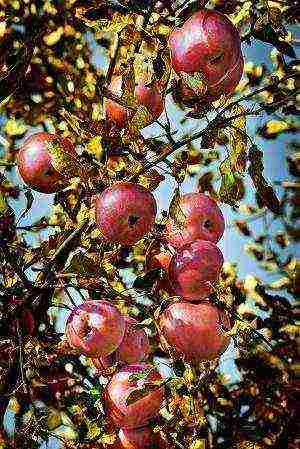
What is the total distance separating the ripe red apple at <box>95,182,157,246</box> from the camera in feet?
4.77

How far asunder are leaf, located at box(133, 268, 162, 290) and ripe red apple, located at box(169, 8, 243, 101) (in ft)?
1.77

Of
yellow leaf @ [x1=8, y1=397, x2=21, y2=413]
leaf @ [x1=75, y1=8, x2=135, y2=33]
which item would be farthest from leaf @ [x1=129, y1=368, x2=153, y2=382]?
yellow leaf @ [x1=8, y1=397, x2=21, y2=413]

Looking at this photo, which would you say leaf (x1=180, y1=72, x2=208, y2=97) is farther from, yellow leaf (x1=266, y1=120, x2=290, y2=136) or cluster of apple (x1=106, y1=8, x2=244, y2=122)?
yellow leaf (x1=266, y1=120, x2=290, y2=136)

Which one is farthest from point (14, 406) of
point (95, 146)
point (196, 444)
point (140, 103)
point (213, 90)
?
point (213, 90)

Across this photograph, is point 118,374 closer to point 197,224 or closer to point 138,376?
point 138,376

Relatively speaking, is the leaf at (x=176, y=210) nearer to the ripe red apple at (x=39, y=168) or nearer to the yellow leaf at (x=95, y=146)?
the yellow leaf at (x=95, y=146)

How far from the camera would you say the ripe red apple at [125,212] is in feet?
4.77

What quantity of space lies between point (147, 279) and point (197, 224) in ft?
0.74

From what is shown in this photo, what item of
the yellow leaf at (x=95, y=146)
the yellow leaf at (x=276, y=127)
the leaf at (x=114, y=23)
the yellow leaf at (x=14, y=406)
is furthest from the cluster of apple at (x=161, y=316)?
the yellow leaf at (x=276, y=127)

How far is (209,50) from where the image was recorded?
4.57ft

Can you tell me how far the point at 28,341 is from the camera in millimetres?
1712

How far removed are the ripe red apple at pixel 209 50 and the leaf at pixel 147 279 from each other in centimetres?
54

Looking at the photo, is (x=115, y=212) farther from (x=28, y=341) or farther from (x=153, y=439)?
(x=153, y=439)

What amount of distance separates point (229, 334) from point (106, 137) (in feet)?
1.86
